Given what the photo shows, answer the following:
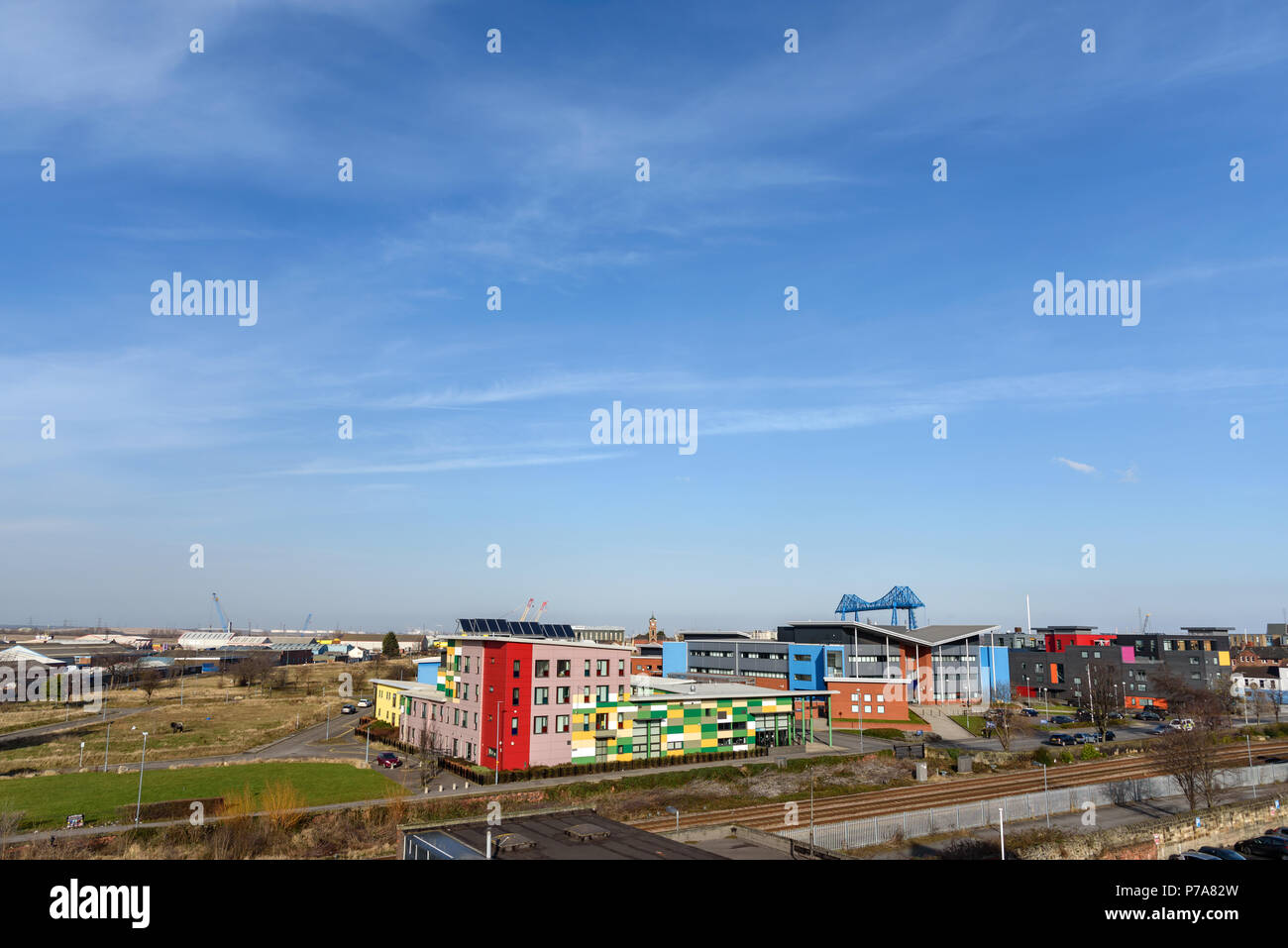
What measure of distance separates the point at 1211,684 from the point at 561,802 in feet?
404

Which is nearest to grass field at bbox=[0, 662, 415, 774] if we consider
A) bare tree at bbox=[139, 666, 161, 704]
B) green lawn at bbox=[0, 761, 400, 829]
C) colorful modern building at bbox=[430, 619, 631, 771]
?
bare tree at bbox=[139, 666, 161, 704]

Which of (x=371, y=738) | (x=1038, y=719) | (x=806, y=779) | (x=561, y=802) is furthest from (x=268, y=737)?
(x=1038, y=719)

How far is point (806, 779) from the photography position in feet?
210

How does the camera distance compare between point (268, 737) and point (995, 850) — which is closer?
point (995, 850)

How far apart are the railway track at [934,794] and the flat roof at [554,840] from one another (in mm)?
15634

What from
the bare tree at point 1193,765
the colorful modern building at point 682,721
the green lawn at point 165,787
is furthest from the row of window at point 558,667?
the bare tree at point 1193,765

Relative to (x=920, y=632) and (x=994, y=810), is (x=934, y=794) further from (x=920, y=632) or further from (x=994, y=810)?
(x=920, y=632)

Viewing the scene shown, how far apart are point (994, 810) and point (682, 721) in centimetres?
3019

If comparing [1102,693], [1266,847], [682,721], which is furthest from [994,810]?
[1102,693]

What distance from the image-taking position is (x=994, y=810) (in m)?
49.6
